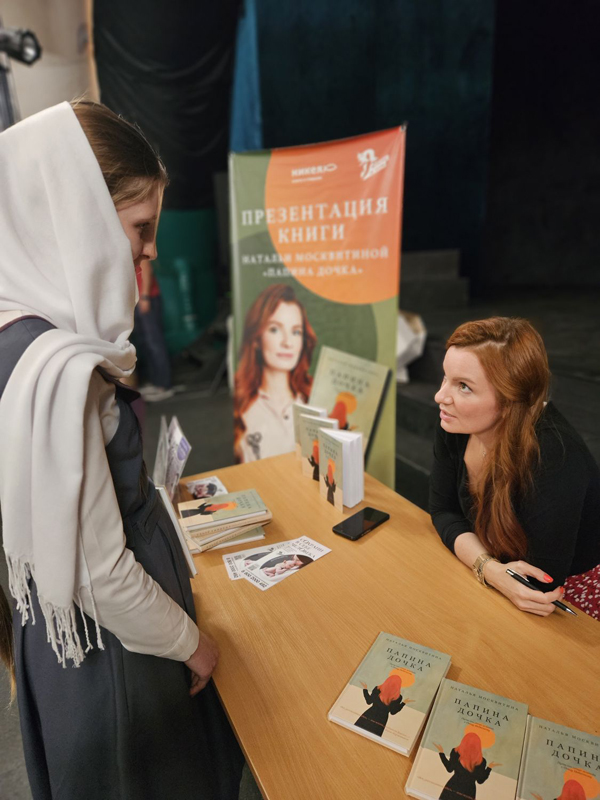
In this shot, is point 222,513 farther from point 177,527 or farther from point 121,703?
point 121,703

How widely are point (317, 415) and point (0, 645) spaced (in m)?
1.08

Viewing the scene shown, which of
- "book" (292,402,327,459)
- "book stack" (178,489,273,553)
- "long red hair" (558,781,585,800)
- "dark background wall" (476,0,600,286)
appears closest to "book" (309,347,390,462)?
"book" (292,402,327,459)

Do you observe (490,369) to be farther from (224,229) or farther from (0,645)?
(224,229)

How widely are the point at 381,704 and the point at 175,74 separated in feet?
20.2

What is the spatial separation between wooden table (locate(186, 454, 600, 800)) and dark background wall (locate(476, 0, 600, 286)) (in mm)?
5186

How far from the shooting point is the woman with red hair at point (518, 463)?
3.69 feet

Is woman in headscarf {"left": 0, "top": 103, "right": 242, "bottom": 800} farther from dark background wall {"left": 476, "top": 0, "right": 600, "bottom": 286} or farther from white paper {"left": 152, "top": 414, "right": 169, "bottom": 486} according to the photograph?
dark background wall {"left": 476, "top": 0, "right": 600, "bottom": 286}

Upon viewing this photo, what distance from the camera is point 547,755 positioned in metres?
0.77

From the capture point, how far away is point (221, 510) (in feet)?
4.80

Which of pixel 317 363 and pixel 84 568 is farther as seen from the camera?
pixel 317 363

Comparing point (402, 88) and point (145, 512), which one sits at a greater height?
point (402, 88)

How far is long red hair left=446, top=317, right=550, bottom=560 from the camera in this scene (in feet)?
3.69

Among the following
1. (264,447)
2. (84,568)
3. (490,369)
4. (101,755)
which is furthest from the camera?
(264,447)

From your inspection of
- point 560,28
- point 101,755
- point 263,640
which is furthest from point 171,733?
point 560,28
